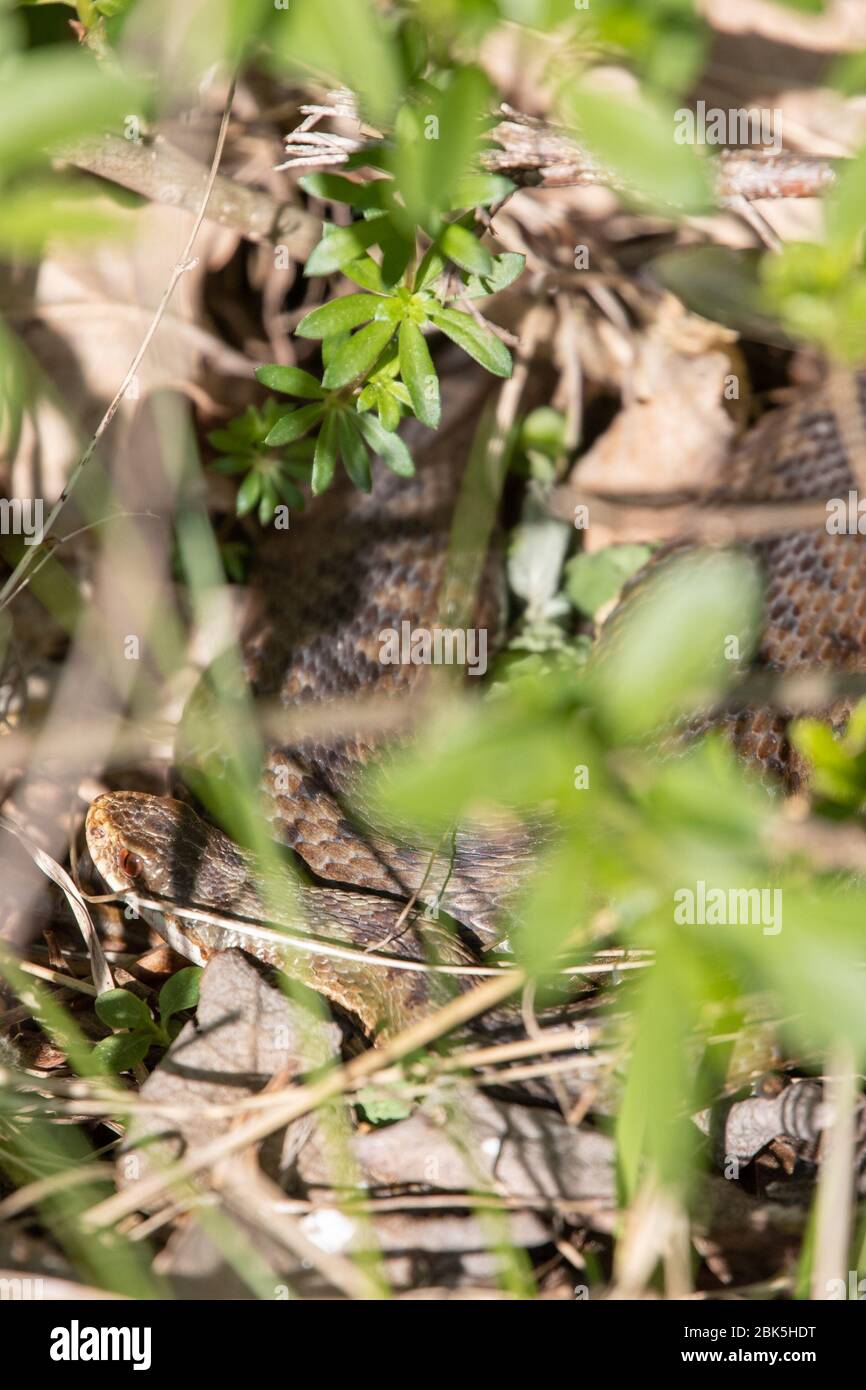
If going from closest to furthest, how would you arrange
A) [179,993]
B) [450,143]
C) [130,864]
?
[450,143]
[179,993]
[130,864]

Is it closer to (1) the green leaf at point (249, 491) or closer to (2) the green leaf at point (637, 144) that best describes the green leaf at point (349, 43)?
(2) the green leaf at point (637, 144)

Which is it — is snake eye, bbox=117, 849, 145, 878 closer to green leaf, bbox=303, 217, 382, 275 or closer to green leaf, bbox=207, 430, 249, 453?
green leaf, bbox=207, 430, 249, 453

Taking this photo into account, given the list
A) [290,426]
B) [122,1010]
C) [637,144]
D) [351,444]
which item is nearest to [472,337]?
[351,444]

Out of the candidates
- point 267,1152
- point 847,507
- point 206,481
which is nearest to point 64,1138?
point 267,1152

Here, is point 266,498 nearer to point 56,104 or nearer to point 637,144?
point 637,144

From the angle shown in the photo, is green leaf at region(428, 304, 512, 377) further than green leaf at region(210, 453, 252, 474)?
No

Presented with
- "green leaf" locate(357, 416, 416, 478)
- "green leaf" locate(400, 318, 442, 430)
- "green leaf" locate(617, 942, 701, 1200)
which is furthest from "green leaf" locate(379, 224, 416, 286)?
"green leaf" locate(617, 942, 701, 1200)
